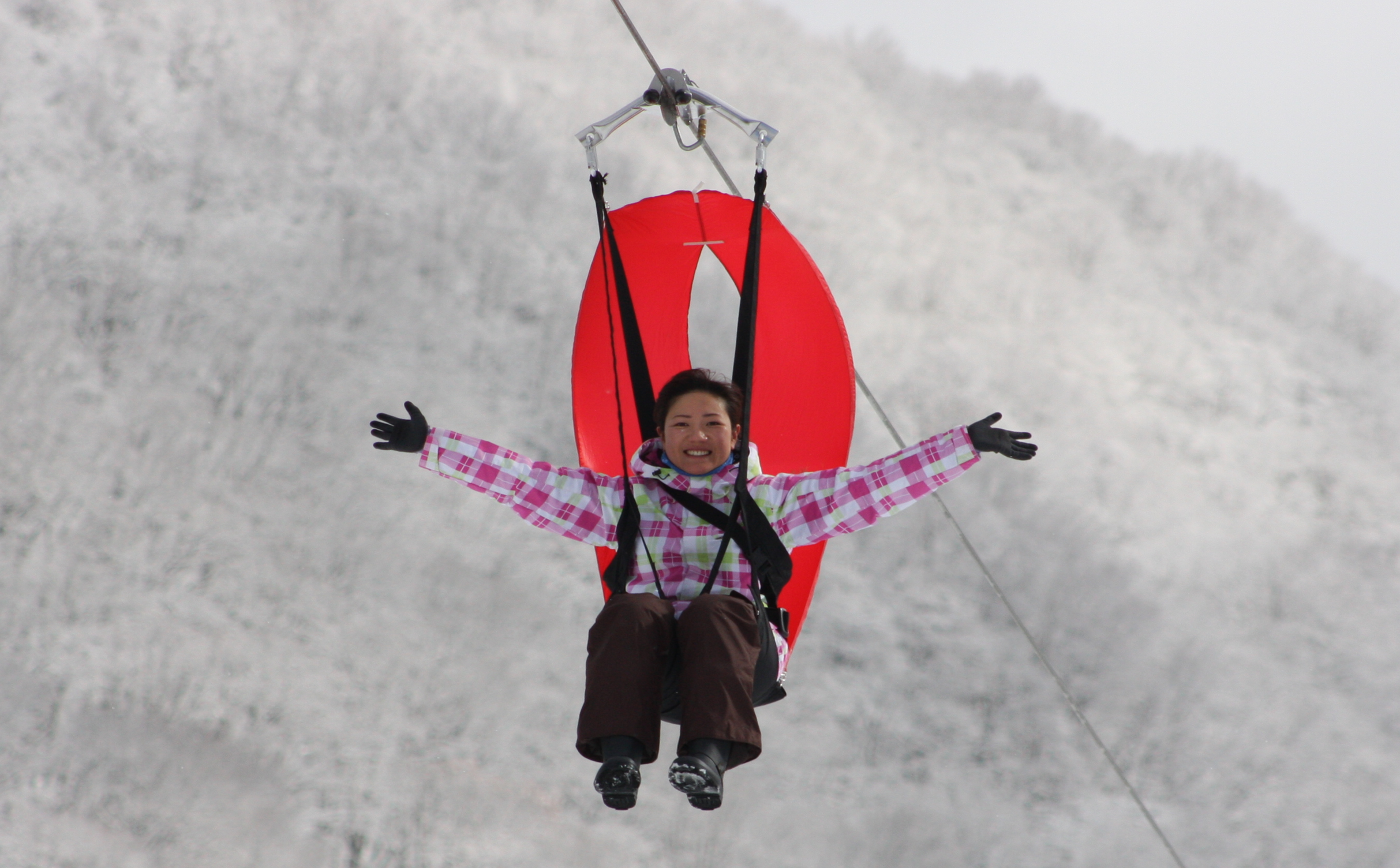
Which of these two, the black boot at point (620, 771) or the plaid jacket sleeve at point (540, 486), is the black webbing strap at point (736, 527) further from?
the black boot at point (620, 771)

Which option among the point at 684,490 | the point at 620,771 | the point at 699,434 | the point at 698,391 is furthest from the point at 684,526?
the point at 620,771

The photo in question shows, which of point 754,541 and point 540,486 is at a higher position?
point 540,486

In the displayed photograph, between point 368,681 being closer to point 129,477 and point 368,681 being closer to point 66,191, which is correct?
point 129,477

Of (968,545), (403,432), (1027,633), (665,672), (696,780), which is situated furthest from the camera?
(968,545)

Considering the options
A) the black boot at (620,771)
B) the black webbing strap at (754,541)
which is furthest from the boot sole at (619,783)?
the black webbing strap at (754,541)

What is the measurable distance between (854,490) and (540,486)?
674 millimetres

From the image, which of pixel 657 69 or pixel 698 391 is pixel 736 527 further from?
pixel 657 69

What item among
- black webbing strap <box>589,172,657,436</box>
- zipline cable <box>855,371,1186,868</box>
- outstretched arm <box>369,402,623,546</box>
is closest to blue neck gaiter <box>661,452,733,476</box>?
outstretched arm <box>369,402,623,546</box>

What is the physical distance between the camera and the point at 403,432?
215 cm

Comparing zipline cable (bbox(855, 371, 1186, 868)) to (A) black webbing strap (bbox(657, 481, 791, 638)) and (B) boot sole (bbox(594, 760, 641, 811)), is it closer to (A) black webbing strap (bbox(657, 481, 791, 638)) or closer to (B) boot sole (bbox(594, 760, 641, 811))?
(A) black webbing strap (bbox(657, 481, 791, 638))

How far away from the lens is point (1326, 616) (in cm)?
764

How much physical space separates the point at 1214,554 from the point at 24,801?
790 cm

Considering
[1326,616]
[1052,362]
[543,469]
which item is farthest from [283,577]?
[1326,616]

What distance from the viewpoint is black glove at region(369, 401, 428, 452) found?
7.01ft
